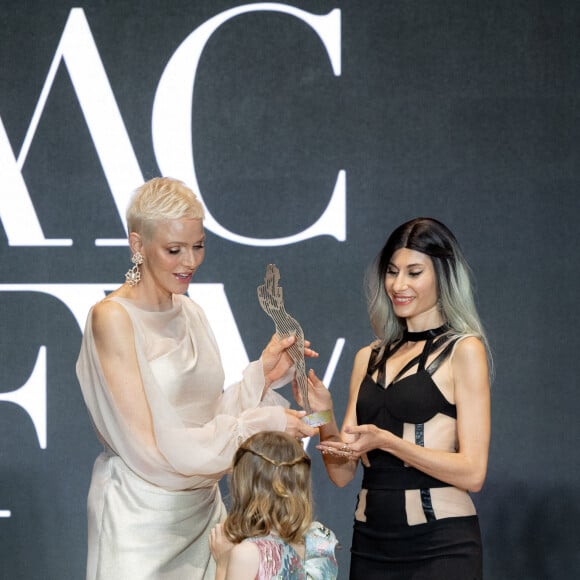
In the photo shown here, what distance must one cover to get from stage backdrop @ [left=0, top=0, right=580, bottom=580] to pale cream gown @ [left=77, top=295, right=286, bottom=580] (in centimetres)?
151

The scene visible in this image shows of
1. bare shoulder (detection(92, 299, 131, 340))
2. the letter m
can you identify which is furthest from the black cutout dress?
the letter m

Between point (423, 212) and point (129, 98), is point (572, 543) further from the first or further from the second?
point (129, 98)

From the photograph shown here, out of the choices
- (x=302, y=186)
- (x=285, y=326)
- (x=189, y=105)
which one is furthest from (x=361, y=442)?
(x=189, y=105)

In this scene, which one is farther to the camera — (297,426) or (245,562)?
(297,426)

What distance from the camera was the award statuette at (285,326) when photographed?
2.58 m

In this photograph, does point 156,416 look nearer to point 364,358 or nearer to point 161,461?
point 161,461

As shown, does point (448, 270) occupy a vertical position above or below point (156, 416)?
above

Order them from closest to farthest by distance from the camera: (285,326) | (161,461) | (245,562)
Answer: (245,562) → (161,461) → (285,326)

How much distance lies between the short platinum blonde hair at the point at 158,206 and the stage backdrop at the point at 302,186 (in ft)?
5.15

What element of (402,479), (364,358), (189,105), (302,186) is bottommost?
(402,479)

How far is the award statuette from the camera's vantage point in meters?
2.58

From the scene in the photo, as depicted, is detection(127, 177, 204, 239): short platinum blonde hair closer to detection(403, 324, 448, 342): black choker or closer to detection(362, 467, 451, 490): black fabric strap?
detection(403, 324, 448, 342): black choker

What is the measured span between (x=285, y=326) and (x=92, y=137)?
6.36ft

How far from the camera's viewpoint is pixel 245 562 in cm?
211
